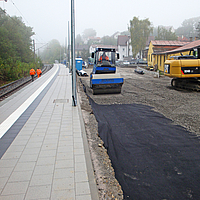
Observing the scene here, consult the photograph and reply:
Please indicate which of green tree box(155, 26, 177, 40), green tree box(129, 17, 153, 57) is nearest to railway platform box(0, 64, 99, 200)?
green tree box(129, 17, 153, 57)

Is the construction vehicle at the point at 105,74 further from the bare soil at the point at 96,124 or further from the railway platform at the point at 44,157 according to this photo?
the railway platform at the point at 44,157

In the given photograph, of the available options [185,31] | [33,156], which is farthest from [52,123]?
[185,31]

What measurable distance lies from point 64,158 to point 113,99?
25.8 feet

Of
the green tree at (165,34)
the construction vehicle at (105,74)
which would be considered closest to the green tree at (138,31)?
the green tree at (165,34)

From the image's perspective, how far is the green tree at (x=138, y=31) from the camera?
2483 inches

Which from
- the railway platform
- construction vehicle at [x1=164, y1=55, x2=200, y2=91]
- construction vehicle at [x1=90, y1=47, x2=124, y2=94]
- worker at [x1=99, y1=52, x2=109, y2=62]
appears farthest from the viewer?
worker at [x1=99, y1=52, x2=109, y2=62]

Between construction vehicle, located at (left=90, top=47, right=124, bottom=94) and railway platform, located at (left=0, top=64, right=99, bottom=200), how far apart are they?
497cm

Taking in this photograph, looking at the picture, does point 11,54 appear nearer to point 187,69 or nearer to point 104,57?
point 104,57

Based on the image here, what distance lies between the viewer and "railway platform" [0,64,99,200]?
3.69 meters

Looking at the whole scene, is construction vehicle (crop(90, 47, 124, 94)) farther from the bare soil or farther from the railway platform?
the railway platform

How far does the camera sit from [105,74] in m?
13.9

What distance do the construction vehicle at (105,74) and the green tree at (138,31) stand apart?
50511 mm

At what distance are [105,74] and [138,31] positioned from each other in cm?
5366

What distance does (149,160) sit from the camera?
5.07m
